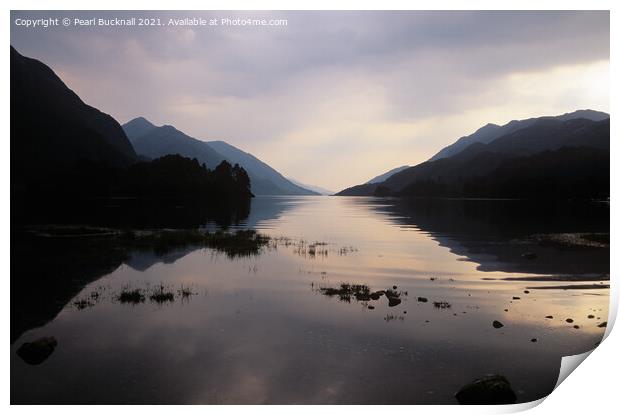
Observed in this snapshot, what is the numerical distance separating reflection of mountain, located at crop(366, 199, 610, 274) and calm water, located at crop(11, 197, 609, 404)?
45cm

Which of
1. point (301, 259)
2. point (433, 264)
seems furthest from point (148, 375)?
point (433, 264)

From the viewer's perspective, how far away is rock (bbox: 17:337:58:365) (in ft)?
45.2

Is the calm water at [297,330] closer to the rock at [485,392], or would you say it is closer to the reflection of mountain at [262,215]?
the rock at [485,392]

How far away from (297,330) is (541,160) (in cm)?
2898

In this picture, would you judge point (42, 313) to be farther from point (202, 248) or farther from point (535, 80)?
point (535, 80)

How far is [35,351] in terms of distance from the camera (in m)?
13.9

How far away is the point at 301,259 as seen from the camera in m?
32.2

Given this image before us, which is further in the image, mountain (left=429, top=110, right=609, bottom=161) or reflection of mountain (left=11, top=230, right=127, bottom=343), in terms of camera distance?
mountain (left=429, top=110, right=609, bottom=161)

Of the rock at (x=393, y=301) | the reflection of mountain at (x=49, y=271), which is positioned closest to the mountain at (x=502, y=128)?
the rock at (x=393, y=301)

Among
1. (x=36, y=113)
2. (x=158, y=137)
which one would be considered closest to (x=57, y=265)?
(x=36, y=113)

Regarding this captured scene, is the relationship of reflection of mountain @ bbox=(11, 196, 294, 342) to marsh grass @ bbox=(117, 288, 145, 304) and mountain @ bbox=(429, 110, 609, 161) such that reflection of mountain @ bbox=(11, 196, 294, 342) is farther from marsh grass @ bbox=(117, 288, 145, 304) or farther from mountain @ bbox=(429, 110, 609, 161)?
mountain @ bbox=(429, 110, 609, 161)

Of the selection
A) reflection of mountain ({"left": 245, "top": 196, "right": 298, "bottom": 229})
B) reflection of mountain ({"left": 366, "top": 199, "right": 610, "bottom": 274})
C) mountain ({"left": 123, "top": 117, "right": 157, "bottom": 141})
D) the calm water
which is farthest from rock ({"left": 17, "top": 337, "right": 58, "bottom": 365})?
reflection of mountain ({"left": 245, "top": 196, "right": 298, "bottom": 229})

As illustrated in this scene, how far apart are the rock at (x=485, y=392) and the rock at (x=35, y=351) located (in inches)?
525

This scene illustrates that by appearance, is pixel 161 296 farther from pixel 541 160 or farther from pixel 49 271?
pixel 541 160
